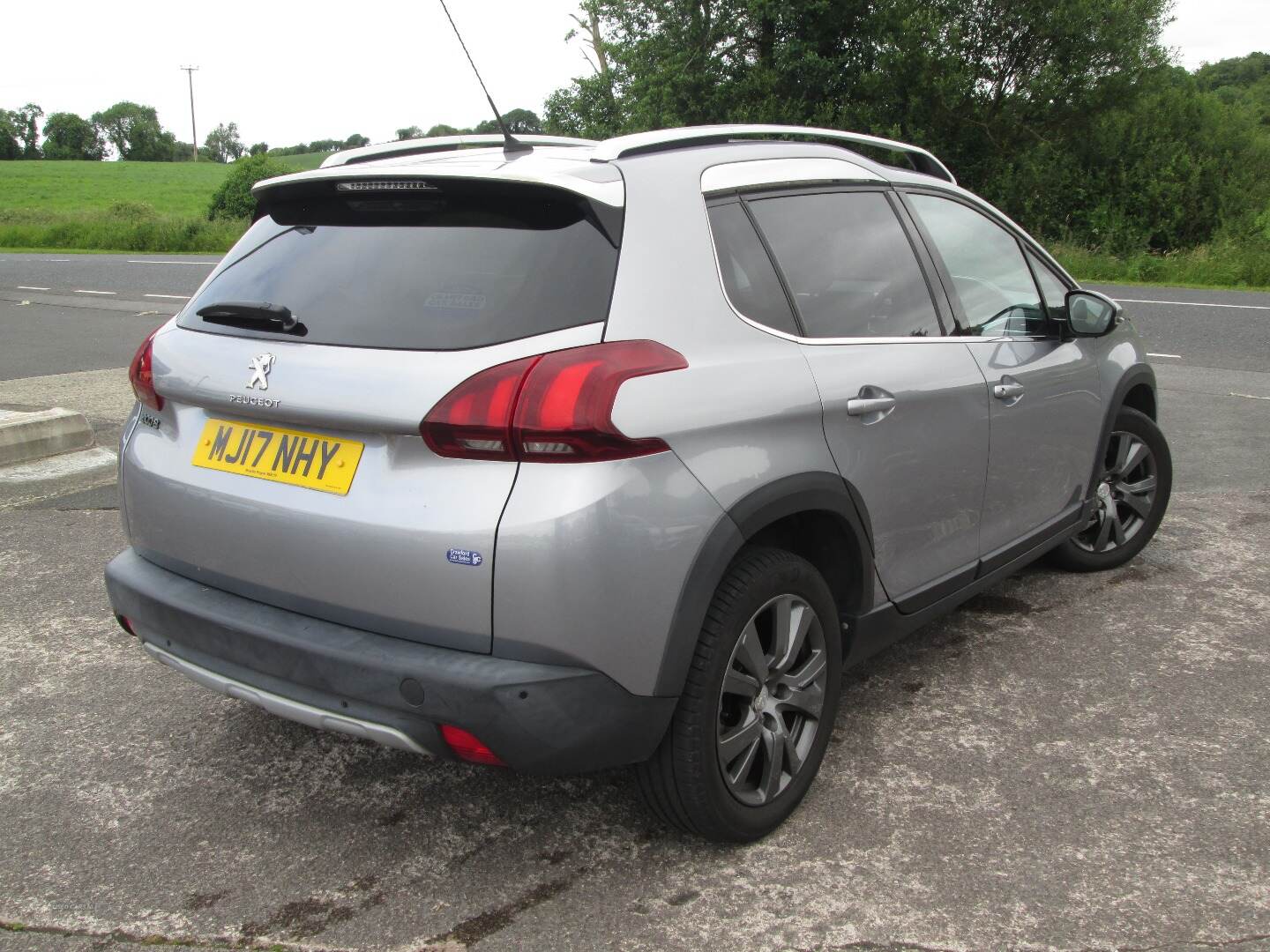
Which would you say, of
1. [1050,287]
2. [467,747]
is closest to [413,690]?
[467,747]

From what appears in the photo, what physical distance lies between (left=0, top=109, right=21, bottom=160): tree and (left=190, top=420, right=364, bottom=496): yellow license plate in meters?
107

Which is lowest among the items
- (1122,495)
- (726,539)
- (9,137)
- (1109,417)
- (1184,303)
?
(1184,303)

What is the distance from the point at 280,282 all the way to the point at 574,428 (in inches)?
40.4

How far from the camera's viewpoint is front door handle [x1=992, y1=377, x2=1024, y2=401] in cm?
374

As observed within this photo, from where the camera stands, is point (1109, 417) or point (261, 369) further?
point (1109, 417)

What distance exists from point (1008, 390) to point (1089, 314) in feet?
2.31

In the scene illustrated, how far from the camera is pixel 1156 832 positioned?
9.68 ft

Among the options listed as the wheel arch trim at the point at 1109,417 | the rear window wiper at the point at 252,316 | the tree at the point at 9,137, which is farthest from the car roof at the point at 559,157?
the tree at the point at 9,137

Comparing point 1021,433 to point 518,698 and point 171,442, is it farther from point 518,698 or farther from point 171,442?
point 171,442

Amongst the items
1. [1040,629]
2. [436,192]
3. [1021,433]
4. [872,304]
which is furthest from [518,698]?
[1040,629]

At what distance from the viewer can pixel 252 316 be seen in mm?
2896

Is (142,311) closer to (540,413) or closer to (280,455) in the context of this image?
(280,455)

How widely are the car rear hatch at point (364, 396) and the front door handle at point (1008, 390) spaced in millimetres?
1639

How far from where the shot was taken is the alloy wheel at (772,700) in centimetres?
282
